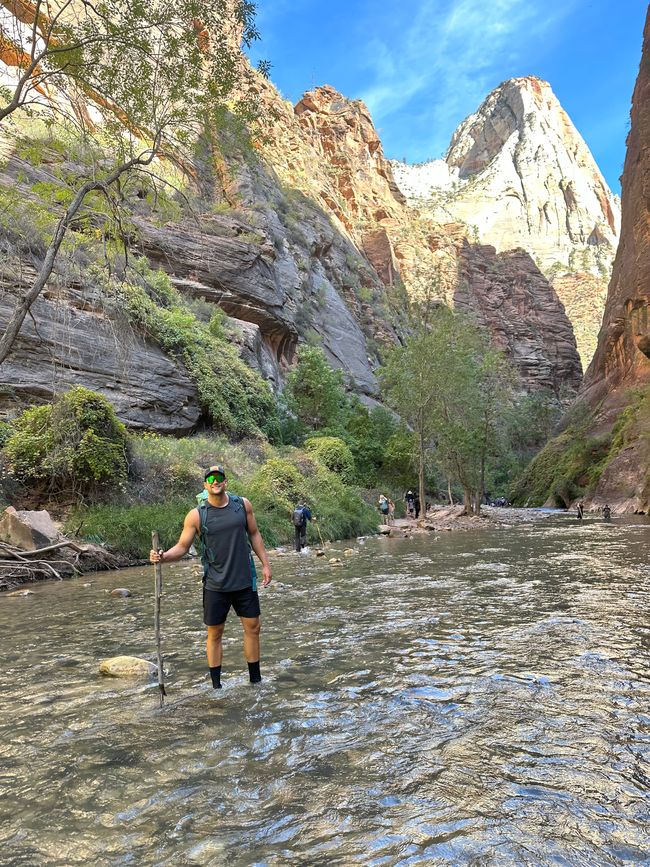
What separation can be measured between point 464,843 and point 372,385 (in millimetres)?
48847

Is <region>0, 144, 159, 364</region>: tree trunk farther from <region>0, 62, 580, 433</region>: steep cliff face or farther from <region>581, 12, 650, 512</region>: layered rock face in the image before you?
<region>581, 12, 650, 512</region>: layered rock face

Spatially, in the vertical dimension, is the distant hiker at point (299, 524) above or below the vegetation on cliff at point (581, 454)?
below

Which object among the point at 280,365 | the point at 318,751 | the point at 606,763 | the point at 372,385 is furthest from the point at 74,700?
the point at 372,385

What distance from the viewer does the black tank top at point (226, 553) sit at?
17.6ft

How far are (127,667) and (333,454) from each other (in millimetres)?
25537

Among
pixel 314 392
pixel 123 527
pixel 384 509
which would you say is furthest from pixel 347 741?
pixel 314 392

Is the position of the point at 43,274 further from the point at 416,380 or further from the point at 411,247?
the point at 411,247

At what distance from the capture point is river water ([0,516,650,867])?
2797 millimetres

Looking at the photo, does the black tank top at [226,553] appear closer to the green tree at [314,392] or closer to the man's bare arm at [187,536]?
the man's bare arm at [187,536]

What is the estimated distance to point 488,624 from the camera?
7031 mm

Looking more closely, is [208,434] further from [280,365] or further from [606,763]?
[606,763]

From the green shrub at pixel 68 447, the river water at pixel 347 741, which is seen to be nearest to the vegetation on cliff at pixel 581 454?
the green shrub at pixel 68 447

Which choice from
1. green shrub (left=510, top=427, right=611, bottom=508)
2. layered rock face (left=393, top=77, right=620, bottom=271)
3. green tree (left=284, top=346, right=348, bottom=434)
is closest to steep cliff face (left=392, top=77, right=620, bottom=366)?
layered rock face (left=393, top=77, right=620, bottom=271)

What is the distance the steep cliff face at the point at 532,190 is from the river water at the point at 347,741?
396ft
